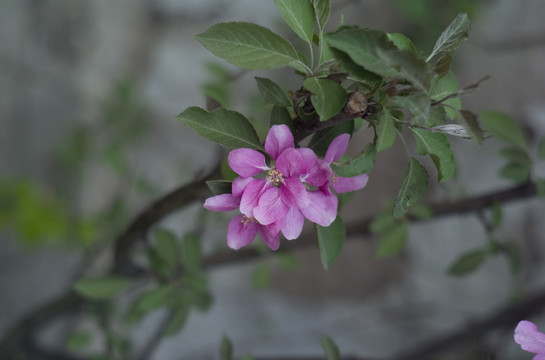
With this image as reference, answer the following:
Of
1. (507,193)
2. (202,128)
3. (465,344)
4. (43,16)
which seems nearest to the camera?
(202,128)

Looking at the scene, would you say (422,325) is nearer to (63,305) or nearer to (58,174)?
(63,305)

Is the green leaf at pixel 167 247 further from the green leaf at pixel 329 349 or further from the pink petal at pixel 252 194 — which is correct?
the pink petal at pixel 252 194

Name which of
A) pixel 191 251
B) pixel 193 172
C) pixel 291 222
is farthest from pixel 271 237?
pixel 193 172

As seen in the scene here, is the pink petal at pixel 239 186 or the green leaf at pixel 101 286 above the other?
→ the pink petal at pixel 239 186

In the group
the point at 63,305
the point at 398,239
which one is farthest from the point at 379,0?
the point at 63,305

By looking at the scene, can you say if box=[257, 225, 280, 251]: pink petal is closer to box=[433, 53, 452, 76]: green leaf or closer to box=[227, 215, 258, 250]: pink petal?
box=[227, 215, 258, 250]: pink petal

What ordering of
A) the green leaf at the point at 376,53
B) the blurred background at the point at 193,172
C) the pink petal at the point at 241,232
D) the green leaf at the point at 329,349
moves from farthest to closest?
the blurred background at the point at 193,172 < the green leaf at the point at 329,349 < the pink petal at the point at 241,232 < the green leaf at the point at 376,53

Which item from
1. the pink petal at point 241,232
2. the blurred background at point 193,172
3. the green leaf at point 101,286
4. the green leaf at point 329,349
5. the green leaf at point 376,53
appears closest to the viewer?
the green leaf at point 376,53

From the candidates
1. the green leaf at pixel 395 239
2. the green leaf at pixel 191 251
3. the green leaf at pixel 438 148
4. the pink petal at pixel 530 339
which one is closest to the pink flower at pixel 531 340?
the pink petal at pixel 530 339
